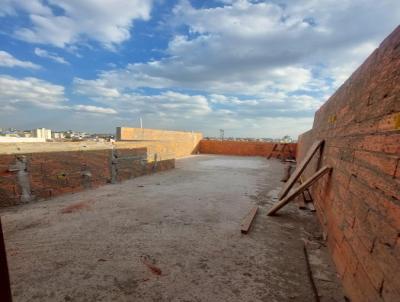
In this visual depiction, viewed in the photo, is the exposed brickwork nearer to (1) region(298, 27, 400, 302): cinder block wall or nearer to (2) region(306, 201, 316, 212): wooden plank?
(2) region(306, 201, 316, 212): wooden plank

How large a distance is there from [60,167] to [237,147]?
16.1 m

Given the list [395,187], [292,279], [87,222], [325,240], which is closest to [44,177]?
[87,222]

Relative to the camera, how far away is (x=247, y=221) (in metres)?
3.90

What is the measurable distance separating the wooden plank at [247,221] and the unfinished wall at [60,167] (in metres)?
4.46

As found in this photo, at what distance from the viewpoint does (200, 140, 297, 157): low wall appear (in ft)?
63.7

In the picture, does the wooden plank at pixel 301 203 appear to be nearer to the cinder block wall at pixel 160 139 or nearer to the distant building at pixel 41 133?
the cinder block wall at pixel 160 139

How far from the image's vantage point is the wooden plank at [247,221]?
11.7 feet

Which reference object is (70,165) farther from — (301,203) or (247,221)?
(301,203)

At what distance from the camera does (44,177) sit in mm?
5156

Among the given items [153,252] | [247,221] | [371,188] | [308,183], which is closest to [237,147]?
[308,183]

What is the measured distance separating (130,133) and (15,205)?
847 cm

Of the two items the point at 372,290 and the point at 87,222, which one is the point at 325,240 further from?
the point at 87,222

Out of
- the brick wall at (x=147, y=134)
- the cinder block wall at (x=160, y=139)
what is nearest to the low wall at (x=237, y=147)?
the cinder block wall at (x=160, y=139)

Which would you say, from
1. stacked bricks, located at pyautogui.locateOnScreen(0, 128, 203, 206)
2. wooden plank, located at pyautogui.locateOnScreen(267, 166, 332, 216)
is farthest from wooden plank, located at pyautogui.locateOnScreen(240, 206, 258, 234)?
stacked bricks, located at pyautogui.locateOnScreen(0, 128, 203, 206)
